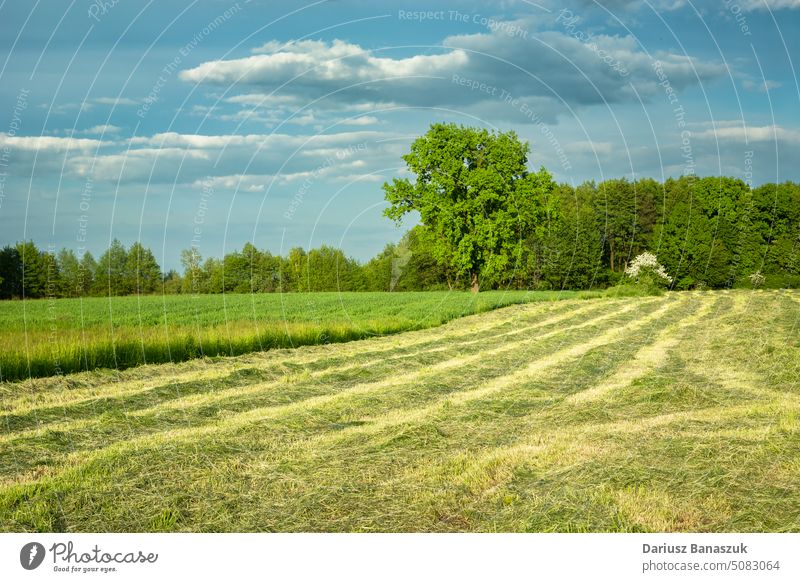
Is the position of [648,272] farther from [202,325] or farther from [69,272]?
[69,272]

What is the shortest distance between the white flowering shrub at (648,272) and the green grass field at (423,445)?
65.1ft

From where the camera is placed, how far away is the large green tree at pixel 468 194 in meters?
26.7

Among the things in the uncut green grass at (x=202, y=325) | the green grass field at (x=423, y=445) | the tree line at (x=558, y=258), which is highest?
the tree line at (x=558, y=258)

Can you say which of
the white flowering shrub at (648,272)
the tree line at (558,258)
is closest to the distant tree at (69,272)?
the tree line at (558,258)

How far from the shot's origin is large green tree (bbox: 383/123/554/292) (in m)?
26.7

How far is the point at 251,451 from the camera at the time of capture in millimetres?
8773

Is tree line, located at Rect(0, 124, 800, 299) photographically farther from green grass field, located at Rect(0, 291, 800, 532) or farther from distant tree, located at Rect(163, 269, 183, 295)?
green grass field, located at Rect(0, 291, 800, 532)

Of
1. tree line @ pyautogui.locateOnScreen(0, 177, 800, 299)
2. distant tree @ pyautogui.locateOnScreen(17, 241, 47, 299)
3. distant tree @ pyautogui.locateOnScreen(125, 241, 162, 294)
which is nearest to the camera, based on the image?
distant tree @ pyautogui.locateOnScreen(17, 241, 47, 299)

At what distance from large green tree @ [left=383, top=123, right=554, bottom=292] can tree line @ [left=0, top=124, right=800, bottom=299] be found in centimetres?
5

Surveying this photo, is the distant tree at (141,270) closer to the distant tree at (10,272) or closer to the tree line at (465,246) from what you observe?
the tree line at (465,246)

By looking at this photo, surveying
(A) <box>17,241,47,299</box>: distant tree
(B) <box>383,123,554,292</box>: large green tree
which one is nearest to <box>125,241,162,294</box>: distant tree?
(A) <box>17,241,47,299</box>: distant tree

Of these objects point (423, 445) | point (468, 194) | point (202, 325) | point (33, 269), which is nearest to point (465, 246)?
point (468, 194)
